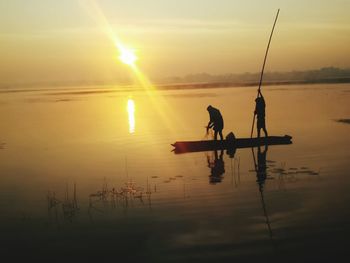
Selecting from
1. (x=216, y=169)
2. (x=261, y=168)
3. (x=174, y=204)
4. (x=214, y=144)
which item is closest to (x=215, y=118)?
(x=214, y=144)

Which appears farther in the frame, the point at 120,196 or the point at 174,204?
the point at 120,196

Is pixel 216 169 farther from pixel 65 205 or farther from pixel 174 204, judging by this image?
pixel 65 205

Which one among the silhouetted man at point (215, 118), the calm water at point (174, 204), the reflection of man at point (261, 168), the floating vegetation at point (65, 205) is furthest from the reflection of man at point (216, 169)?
the floating vegetation at point (65, 205)

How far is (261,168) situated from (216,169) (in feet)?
4.94

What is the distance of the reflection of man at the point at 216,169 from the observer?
13684 mm

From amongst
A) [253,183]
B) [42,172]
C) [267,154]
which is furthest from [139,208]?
[267,154]

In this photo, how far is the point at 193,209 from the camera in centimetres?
1042

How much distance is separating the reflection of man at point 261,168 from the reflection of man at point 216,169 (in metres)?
1.15

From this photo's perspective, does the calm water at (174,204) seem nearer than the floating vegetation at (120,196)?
Yes

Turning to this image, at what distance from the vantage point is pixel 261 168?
14.9 metres

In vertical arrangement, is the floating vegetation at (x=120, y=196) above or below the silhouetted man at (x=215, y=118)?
below

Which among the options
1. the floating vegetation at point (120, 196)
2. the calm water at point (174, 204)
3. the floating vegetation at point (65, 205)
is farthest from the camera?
the floating vegetation at point (120, 196)

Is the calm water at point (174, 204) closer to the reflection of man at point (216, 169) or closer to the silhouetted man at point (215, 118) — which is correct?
the reflection of man at point (216, 169)

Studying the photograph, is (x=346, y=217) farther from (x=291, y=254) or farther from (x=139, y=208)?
(x=139, y=208)
